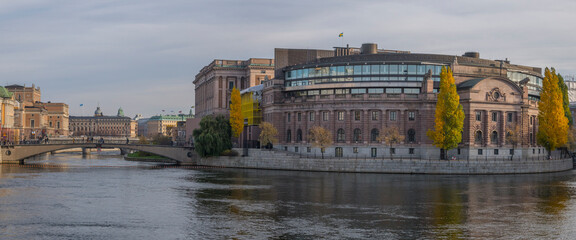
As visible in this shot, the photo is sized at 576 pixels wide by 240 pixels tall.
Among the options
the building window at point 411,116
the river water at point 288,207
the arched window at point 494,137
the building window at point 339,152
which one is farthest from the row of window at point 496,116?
the building window at point 339,152

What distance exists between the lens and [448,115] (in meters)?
110

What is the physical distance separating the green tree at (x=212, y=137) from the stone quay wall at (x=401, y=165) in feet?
32.4

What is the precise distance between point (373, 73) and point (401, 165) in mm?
24208

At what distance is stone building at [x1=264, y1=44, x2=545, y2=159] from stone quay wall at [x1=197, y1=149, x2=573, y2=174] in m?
7.80

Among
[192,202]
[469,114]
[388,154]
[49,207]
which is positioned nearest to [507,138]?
[469,114]

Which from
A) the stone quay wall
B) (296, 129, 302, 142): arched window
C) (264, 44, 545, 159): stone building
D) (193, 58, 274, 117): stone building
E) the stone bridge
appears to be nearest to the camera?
the stone quay wall

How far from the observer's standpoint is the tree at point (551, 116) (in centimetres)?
11994

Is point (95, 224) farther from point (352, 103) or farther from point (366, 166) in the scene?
point (352, 103)

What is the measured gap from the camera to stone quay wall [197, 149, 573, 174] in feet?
343

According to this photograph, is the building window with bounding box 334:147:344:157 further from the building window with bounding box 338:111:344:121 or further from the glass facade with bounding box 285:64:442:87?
the glass facade with bounding box 285:64:442:87

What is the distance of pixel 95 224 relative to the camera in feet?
186

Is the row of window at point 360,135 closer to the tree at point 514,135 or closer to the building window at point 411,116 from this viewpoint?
the building window at point 411,116

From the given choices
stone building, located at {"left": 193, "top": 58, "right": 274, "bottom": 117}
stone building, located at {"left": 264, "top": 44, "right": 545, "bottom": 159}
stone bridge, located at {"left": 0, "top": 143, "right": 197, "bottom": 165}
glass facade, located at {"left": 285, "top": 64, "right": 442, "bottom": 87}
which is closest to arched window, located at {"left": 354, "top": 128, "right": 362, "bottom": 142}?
stone building, located at {"left": 264, "top": 44, "right": 545, "bottom": 159}

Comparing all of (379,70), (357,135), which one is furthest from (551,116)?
(357,135)
